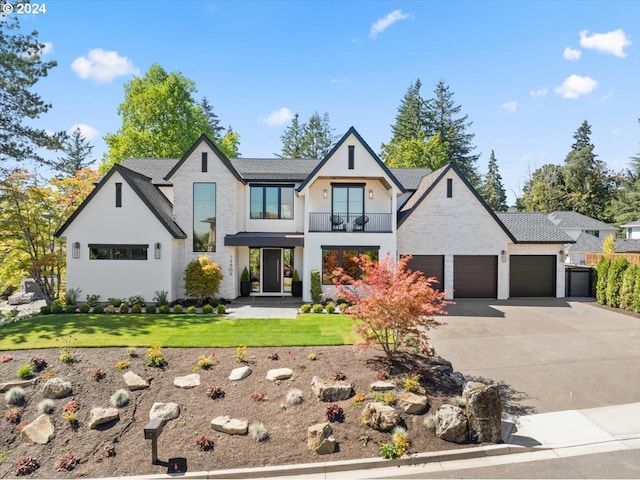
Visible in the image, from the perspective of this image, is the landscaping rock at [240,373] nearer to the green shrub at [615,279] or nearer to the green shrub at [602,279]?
the green shrub at [615,279]

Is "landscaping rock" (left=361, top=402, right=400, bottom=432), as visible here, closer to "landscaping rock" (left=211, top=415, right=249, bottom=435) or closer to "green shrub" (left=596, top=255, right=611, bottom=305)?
"landscaping rock" (left=211, top=415, right=249, bottom=435)

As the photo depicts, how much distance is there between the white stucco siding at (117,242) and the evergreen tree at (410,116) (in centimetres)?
4491

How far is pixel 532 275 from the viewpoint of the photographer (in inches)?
785

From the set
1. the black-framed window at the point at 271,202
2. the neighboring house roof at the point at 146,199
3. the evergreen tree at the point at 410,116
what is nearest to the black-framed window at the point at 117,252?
the neighboring house roof at the point at 146,199

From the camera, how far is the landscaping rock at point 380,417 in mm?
6828

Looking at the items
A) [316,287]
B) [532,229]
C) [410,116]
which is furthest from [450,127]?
[316,287]

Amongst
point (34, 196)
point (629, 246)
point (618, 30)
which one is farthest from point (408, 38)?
point (629, 246)

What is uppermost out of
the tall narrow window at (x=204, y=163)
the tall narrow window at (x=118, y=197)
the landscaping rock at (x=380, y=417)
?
the tall narrow window at (x=204, y=163)

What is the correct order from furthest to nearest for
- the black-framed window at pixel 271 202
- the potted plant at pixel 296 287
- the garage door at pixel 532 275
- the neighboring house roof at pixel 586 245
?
the neighboring house roof at pixel 586 245 < the black-framed window at pixel 271 202 < the garage door at pixel 532 275 < the potted plant at pixel 296 287

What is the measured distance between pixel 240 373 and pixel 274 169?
14921mm

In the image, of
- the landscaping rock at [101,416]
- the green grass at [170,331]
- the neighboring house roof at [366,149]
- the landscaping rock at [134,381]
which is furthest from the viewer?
the neighboring house roof at [366,149]

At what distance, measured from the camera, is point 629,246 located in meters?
38.5

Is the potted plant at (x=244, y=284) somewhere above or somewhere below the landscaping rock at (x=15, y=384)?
above

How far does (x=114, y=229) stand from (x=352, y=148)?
41.3 ft
